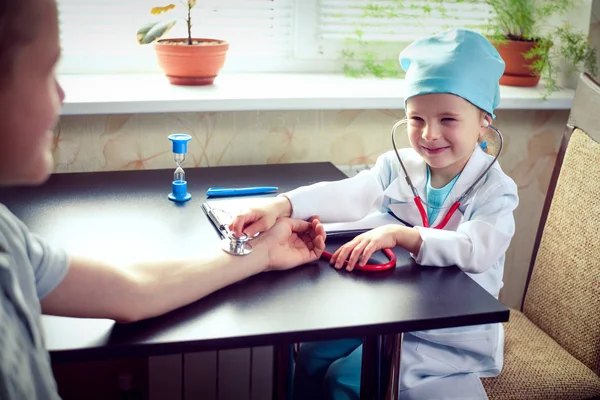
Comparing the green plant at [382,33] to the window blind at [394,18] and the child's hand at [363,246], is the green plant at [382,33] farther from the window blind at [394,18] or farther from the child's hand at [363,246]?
the child's hand at [363,246]

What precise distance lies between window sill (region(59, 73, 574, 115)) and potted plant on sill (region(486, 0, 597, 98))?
0.06m

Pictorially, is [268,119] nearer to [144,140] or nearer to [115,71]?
[144,140]

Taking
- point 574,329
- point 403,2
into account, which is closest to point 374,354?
point 574,329

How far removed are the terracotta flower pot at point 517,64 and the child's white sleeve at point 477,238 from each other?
0.87 meters

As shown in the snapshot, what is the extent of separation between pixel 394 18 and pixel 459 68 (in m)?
0.91

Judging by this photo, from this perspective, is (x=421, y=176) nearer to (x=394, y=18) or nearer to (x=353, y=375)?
(x=353, y=375)

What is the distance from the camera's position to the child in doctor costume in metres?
1.24

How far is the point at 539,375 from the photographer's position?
1.44 metres

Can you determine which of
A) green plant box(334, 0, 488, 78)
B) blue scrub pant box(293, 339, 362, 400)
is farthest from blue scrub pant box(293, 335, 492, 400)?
green plant box(334, 0, 488, 78)

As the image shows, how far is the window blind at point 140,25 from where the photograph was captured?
194cm

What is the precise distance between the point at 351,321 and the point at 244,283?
0.20m

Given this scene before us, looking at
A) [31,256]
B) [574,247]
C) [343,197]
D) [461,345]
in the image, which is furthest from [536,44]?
[31,256]

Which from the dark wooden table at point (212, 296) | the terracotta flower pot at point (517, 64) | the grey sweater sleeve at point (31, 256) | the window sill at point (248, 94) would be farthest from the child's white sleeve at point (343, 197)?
the terracotta flower pot at point (517, 64)

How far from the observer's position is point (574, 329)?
1549mm
